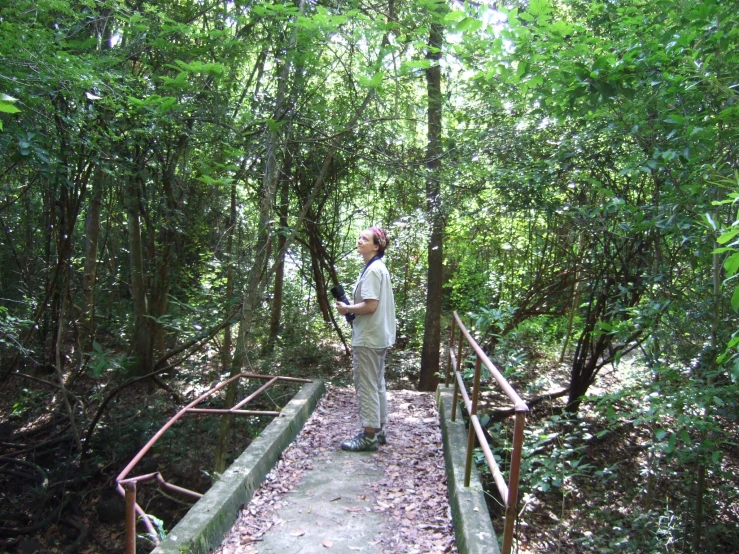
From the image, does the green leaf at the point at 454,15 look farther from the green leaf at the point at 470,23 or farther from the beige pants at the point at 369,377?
the beige pants at the point at 369,377

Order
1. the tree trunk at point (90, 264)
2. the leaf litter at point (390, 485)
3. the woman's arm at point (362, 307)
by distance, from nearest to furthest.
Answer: the leaf litter at point (390, 485) → the woman's arm at point (362, 307) → the tree trunk at point (90, 264)

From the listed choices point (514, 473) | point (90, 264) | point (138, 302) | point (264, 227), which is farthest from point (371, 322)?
point (90, 264)

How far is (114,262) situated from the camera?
1130 centimetres

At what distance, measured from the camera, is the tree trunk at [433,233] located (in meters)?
8.55

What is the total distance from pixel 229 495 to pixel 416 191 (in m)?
7.39

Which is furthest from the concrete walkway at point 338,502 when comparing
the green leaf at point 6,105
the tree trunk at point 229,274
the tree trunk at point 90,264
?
the tree trunk at point 90,264

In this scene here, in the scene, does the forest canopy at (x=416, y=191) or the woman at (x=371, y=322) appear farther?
the woman at (x=371, y=322)

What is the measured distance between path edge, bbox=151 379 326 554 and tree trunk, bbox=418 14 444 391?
14.1ft

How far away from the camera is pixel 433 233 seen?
915 centimetres

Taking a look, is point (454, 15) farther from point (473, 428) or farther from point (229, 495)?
point (229, 495)

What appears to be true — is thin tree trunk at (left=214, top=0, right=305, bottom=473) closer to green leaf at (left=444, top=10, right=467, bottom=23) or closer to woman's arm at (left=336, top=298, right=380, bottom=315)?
woman's arm at (left=336, top=298, right=380, bottom=315)

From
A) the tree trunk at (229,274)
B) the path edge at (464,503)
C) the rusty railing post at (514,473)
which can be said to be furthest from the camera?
the tree trunk at (229,274)

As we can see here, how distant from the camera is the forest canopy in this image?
4.21m

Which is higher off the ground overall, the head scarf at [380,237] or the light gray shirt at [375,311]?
the head scarf at [380,237]
